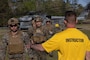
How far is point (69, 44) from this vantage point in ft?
19.1

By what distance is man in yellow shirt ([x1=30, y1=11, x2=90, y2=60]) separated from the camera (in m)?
5.79

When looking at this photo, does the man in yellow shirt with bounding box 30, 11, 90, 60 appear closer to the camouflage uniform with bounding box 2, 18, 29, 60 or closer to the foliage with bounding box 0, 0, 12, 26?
the camouflage uniform with bounding box 2, 18, 29, 60

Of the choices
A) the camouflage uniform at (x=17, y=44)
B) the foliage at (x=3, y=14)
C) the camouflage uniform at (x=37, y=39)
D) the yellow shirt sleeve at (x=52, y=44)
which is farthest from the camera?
the foliage at (x=3, y=14)

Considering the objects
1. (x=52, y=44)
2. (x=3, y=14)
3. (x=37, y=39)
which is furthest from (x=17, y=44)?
(x=3, y=14)

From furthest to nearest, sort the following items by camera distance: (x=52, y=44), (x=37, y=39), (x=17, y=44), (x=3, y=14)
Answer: (x=3, y=14) < (x=37, y=39) < (x=17, y=44) < (x=52, y=44)

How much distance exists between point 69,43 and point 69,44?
0.07 ft

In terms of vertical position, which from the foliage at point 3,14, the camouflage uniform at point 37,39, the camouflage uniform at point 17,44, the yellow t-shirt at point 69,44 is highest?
the yellow t-shirt at point 69,44

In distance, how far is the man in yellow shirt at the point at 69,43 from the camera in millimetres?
5785

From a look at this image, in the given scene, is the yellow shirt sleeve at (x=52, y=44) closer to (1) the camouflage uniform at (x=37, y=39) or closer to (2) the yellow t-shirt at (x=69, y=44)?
(2) the yellow t-shirt at (x=69, y=44)

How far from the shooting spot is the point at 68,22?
19.1 feet

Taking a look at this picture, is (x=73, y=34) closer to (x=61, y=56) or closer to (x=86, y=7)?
(x=61, y=56)

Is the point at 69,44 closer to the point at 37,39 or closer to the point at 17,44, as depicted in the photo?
the point at 17,44

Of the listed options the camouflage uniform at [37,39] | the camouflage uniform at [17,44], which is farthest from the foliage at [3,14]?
the camouflage uniform at [17,44]

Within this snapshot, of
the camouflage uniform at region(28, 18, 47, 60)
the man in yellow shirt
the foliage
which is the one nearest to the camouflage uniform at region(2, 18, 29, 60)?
the camouflage uniform at region(28, 18, 47, 60)
